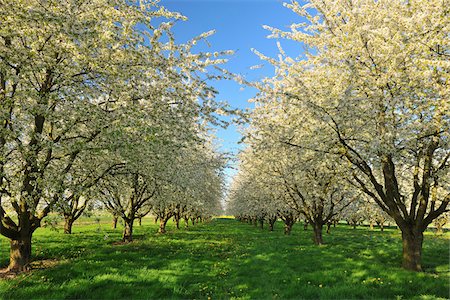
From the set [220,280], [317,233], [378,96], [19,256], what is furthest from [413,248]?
[19,256]

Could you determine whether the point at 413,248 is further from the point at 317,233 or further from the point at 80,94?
the point at 80,94

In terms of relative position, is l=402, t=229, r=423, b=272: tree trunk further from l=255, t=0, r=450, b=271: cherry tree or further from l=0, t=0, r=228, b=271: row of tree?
l=0, t=0, r=228, b=271: row of tree

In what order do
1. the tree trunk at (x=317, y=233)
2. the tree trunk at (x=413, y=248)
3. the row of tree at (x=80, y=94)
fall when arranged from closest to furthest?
the row of tree at (x=80, y=94), the tree trunk at (x=413, y=248), the tree trunk at (x=317, y=233)

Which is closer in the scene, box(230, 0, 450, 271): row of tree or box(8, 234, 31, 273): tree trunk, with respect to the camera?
box(230, 0, 450, 271): row of tree

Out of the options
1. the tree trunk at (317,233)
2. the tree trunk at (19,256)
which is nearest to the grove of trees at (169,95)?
the tree trunk at (19,256)

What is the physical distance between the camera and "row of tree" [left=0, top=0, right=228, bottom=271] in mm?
9164

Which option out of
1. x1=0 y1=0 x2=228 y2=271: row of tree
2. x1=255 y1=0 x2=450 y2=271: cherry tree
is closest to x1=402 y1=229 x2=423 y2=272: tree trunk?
x1=255 y1=0 x2=450 y2=271: cherry tree

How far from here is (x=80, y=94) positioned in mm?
10867

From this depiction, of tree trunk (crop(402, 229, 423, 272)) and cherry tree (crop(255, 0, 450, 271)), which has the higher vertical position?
cherry tree (crop(255, 0, 450, 271))

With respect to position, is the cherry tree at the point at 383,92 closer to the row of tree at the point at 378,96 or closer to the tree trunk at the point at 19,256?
Result: the row of tree at the point at 378,96

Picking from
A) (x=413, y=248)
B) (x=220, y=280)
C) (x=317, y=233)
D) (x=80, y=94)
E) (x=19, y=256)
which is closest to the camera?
(x=80, y=94)

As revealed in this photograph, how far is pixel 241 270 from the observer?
537 inches

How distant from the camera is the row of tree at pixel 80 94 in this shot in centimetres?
916

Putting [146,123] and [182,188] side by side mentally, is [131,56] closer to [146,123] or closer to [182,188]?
[146,123]
